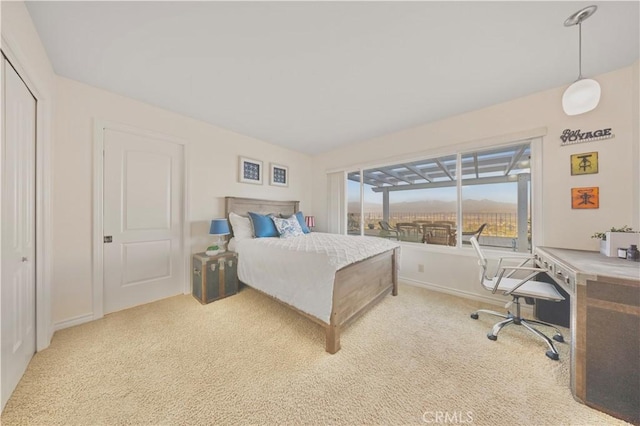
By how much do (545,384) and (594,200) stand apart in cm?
191

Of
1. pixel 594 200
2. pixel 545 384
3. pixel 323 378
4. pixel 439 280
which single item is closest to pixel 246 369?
pixel 323 378

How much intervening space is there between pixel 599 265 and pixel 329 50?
2.64 metres

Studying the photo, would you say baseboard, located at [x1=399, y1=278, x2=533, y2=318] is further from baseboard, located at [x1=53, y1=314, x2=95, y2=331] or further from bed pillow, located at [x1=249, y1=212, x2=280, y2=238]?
baseboard, located at [x1=53, y1=314, x2=95, y2=331]

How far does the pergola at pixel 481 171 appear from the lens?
8.70 feet

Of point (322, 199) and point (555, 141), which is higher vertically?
point (555, 141)

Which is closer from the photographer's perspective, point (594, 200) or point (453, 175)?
point (594, 200)

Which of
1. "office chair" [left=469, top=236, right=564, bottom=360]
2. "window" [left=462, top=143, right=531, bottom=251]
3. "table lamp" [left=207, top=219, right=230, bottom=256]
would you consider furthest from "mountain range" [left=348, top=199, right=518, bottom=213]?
"table lamp" [left=207, top=219, right=230, bottom=256]

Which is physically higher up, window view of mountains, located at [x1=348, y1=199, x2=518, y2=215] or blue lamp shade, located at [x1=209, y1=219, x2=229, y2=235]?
window view of mountains, located at [x1=348, y1=199, x2=518, y2=215]

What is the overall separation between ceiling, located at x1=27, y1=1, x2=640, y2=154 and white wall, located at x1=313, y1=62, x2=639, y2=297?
0.65 feet

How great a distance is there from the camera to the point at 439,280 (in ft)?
10.2

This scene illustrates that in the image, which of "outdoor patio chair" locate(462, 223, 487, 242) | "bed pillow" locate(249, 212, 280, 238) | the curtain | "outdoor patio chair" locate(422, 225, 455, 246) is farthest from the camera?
the curtain

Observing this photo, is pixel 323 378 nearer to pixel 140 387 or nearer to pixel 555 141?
pixel 140 387

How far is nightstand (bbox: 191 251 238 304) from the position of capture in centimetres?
267

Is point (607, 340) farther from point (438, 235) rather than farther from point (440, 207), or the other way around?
point (440, 207)
